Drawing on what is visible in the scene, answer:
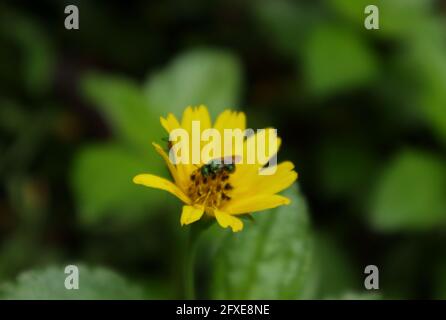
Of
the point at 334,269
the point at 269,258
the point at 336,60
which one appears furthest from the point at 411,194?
the point at 269,258

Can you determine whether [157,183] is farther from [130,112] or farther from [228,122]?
[130,112]

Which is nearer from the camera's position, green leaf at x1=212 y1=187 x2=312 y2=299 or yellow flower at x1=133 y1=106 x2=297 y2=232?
yellow flower at x1=133 y1=106 x2=297 y2=232

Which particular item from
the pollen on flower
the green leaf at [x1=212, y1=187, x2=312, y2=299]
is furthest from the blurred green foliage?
the pollen on flower

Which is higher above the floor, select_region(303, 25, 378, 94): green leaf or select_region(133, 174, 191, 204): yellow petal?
select_region(303, 25, 378, 94): green leaf

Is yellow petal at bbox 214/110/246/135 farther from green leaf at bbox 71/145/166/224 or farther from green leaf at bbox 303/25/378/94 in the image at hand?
green leaf at bbox 303/25/378/94

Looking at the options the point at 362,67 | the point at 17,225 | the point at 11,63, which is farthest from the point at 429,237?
the point at 11,63

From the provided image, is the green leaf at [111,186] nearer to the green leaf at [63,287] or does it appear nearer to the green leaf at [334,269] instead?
the green leaf at [334,269]

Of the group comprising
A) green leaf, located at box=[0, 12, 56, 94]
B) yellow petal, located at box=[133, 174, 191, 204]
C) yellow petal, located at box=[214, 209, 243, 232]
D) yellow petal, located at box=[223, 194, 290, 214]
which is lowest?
yellow petal, located at box=[214, 209, 243, 232]
